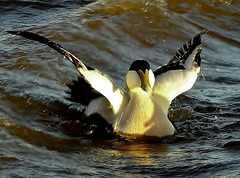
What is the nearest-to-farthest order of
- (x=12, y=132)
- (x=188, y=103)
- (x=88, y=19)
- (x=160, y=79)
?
1. (x=12, y=132)
2. (x=160, y=79)
3. (x=188, y=103)
4. (x=88, y=19)

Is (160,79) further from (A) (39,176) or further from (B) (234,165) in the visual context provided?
(A) (39,176)

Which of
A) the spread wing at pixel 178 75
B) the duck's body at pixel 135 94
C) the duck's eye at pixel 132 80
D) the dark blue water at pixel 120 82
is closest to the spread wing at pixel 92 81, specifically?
the duck's body at pixel 135 94

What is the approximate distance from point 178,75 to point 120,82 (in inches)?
55.1

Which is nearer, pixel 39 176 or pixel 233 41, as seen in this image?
pixel 39 176

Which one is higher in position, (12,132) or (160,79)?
(160,79)

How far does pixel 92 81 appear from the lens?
6.21 m

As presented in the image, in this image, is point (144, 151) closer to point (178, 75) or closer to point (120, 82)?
point (178, 75)

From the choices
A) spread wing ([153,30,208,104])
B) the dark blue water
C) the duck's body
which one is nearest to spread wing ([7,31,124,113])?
the duck's body

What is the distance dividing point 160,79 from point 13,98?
67.9 inches

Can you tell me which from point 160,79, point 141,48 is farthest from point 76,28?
point 160,79

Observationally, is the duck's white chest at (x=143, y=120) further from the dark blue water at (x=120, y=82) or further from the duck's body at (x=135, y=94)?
the dark blue water at (x=120, y=82)

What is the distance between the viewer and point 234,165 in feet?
17.4

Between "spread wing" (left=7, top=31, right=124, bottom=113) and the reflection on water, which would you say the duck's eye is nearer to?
"spread wing" (left=7, top=31, right=124, bottom=113)

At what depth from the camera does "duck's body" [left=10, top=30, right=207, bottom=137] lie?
624 centimetres
